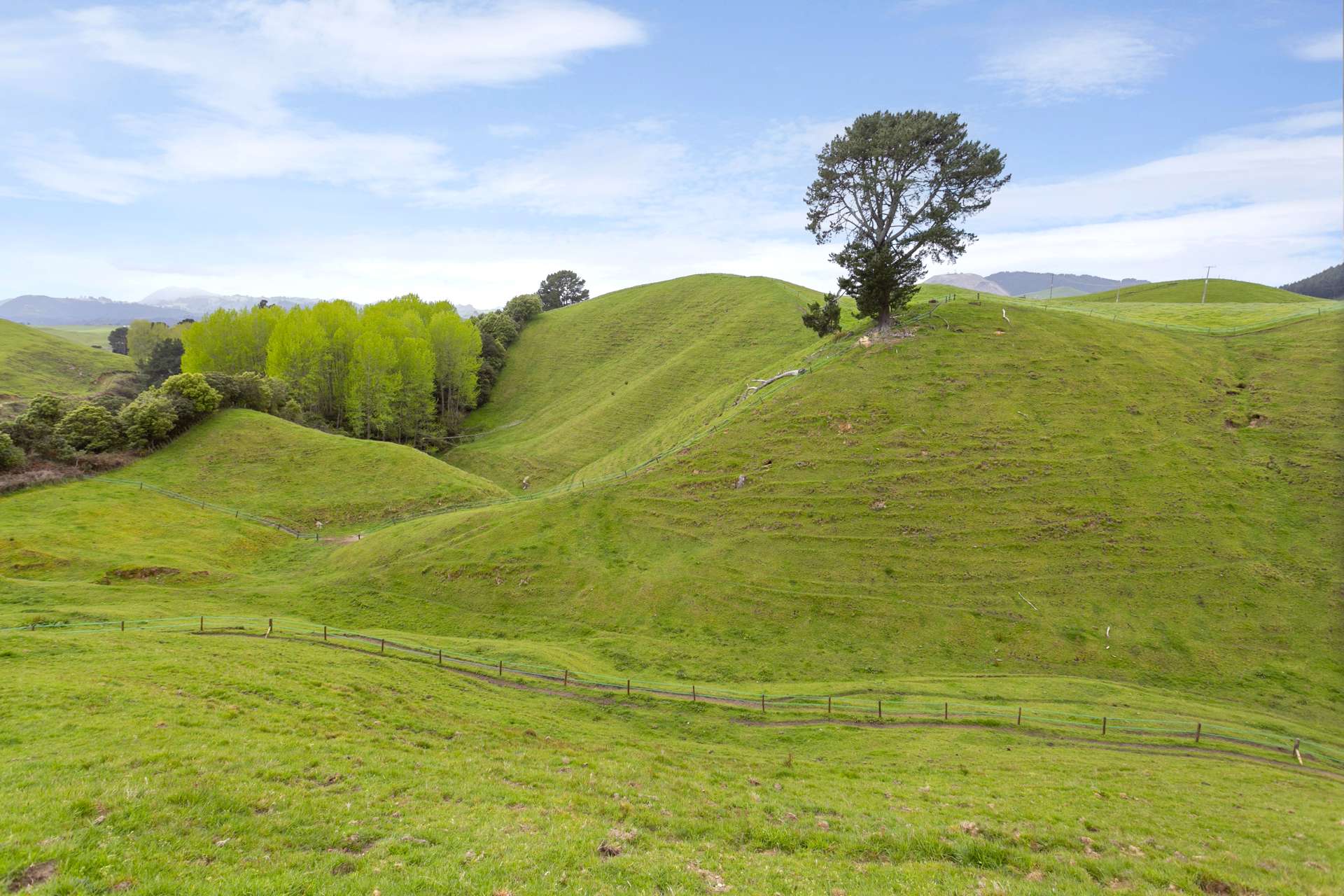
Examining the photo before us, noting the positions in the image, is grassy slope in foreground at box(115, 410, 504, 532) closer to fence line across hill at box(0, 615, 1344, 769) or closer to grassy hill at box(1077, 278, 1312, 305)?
fence line across hill at box(0, 615, 1344, 769)

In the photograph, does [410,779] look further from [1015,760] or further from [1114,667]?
[1114,667]

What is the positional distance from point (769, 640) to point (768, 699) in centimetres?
669

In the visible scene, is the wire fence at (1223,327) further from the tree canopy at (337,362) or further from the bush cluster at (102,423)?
the bush cluster at (102,423)

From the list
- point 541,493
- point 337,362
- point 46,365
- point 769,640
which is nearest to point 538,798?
point 769,640

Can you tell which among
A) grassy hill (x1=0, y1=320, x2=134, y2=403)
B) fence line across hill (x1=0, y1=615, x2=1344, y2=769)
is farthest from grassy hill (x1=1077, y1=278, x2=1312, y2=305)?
grassy hill (x1=0, y1=320, x2=134, y2=403)

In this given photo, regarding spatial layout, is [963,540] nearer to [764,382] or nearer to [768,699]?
[768,699]

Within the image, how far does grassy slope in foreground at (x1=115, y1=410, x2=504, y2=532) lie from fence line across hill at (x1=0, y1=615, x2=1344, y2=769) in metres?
23.3

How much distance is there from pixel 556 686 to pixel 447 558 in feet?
62.1

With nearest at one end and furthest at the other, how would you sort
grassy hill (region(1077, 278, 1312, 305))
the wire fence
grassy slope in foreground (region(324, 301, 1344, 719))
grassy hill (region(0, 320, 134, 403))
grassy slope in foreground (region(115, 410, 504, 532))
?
grassy slope in foreground (region(324, 301, 1344, 719)), grassy slope in foreground (region(115, 410, 504, 532)), the wire fence, grassy hill (region(1077, 278, 1312, 305)), grassy hill (region(0, 320, 134, 403))

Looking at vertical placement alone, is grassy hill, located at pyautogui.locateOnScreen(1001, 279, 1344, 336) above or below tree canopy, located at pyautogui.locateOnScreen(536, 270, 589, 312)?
below

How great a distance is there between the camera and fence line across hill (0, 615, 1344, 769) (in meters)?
25.9

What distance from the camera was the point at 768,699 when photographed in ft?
94.5

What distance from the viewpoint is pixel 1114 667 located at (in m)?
32.0

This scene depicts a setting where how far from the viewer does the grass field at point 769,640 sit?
13070 mm
